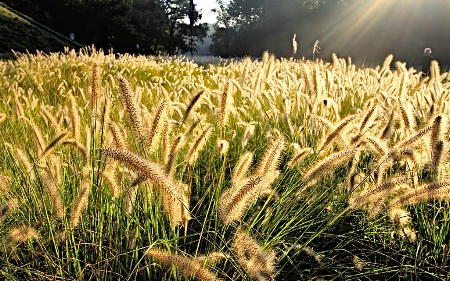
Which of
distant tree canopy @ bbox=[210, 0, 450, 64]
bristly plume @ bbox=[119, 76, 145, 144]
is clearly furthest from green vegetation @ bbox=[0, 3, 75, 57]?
bristly plume @ bbox=[119, 76, 145, 144]

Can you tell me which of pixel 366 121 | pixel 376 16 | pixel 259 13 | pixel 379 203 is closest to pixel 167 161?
pixel 379 203

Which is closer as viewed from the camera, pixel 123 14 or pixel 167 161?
pixel 167 161

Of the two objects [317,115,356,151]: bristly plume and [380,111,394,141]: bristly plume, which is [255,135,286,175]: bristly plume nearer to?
[317,115,356,151]: bristly plume

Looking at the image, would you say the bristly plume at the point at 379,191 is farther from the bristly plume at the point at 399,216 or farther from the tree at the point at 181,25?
the tree at the point at 181,25

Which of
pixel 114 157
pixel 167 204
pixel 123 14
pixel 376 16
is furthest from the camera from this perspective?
pixel 123 14

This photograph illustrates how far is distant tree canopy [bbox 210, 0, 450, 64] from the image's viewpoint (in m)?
31.3

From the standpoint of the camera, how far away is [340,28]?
39.9 metres

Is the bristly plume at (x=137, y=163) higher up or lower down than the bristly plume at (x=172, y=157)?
higher up

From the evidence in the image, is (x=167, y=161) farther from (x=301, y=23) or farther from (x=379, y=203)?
(x=301, y=23)

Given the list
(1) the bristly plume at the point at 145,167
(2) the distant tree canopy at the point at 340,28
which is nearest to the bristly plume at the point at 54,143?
(1) the bristly plume at the point at 145,167

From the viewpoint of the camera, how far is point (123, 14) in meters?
→ 43.3

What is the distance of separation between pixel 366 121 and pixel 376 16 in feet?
117

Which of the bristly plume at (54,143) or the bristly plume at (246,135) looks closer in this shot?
the bristly plume at (54,143)

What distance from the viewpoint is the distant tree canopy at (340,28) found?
31281 mm
